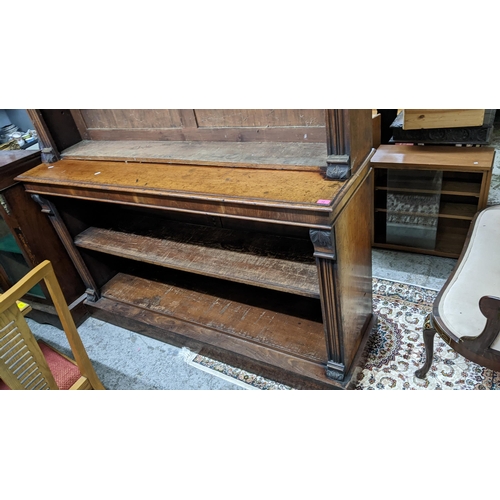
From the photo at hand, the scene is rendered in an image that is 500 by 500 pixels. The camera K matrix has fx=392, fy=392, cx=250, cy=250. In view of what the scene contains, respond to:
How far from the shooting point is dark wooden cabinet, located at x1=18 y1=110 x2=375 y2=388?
3.85ft

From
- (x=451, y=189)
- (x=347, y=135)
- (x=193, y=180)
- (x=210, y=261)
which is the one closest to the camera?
(x=347, y=135)

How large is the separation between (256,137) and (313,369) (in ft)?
2.98

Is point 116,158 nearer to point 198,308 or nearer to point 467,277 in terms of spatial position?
point 198,308

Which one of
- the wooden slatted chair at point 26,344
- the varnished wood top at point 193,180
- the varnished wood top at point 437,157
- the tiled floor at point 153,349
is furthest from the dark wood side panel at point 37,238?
the varnished wood top at point 437,157

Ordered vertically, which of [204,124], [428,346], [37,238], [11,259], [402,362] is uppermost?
[204,124]

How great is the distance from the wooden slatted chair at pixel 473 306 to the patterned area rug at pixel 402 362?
0.27 feet

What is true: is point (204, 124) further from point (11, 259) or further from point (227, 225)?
point (11, 259)

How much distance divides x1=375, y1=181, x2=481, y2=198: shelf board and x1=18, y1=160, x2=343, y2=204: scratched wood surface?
116cm

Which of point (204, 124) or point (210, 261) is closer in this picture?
point (204, 124)

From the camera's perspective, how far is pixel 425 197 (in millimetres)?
2164

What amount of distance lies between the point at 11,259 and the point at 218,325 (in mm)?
1116

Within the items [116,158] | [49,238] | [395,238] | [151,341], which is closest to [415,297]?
[395,238]

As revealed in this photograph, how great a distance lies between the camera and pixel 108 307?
2016mm

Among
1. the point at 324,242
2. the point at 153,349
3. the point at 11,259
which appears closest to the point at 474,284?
the point at 324,242
